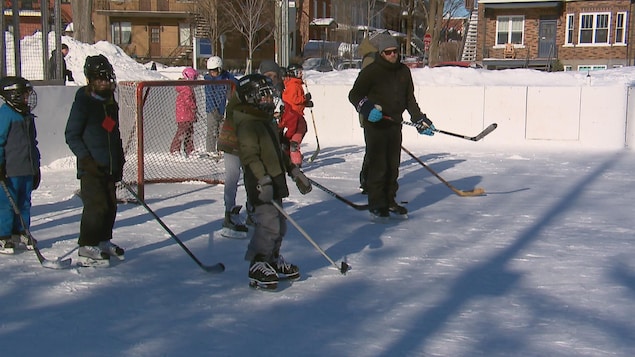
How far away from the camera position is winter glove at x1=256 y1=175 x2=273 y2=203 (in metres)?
4.51

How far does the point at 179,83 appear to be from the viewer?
852 cm

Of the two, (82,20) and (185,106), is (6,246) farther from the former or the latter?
(82,20)

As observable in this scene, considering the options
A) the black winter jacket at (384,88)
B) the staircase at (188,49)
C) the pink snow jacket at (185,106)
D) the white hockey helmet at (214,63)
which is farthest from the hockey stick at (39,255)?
the staircase at (188,49)

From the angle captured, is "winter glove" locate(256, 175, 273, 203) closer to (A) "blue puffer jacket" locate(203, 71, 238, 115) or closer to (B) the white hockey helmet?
(B) the white hockey helmet

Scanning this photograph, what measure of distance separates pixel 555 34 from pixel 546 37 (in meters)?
0.44

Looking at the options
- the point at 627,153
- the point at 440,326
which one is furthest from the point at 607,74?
the point at 440,326

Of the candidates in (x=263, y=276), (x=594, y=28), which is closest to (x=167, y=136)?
(x=263, y=276)

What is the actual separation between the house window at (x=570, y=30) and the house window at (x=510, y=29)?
6.69ft

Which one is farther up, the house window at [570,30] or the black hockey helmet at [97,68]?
the house window at [570,30]

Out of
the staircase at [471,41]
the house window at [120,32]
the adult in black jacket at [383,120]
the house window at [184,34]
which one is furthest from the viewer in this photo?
the house window at [120,32]

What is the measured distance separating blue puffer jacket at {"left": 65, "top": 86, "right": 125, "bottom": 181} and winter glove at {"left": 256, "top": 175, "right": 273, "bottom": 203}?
1.25 m

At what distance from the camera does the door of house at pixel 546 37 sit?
34219 mm

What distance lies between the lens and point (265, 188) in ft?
14.8

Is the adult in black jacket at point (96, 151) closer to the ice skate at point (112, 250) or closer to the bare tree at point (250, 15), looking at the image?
the ice skate at point (112, 250)
